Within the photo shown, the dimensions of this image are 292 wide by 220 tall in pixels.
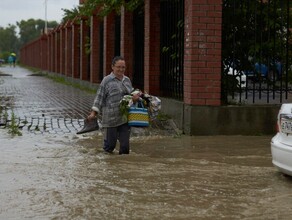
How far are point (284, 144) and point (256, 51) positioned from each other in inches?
181

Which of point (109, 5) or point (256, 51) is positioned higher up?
point (109, 5)

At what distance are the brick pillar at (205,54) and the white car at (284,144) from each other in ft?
11.5

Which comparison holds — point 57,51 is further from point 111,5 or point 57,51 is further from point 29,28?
point 29,28

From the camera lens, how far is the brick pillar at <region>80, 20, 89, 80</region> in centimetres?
2405

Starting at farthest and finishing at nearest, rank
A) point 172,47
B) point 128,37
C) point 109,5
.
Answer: point 128,37, point 109,5, point 172,47

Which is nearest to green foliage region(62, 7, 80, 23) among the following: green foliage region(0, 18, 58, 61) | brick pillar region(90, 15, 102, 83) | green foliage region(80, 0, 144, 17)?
brick pillar region(90, 15, 102, 83)

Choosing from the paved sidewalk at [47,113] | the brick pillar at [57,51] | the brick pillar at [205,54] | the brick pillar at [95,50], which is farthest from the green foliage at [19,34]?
the brick pillar at [205,54]

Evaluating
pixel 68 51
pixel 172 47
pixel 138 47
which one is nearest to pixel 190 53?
pixel 172 47

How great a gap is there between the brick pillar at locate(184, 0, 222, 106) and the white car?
351 centimetres

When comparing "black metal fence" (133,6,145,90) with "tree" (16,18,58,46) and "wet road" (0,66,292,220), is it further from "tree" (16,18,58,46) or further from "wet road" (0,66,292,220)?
"tree" (16,18,58,46)

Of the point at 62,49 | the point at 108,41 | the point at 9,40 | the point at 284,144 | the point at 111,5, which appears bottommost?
the point at 284,144

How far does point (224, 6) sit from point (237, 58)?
1.00 m

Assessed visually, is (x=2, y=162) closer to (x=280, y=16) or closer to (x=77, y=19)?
(x=280, y=16)

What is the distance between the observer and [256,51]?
35.0ft
